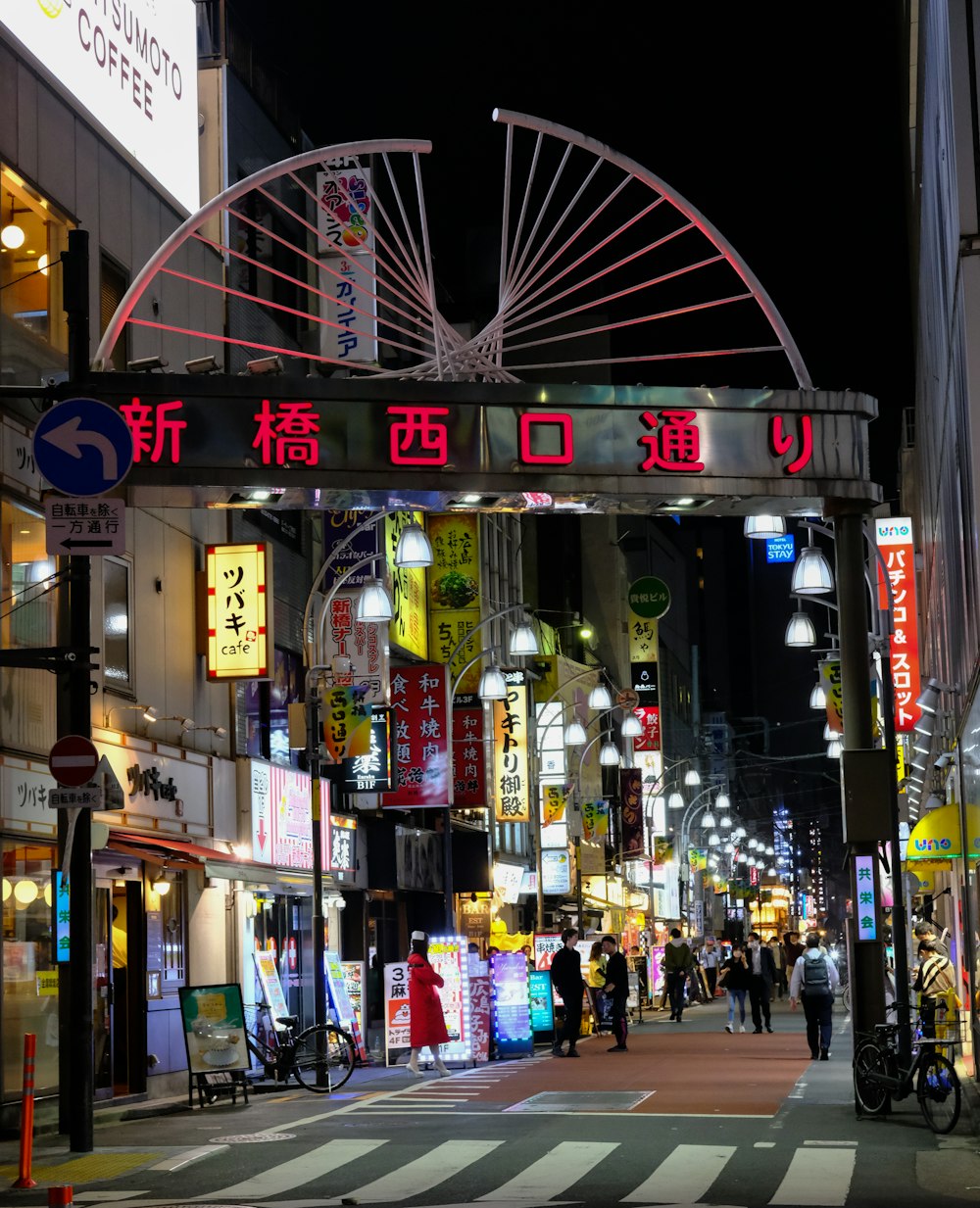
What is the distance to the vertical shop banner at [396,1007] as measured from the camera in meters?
26.9

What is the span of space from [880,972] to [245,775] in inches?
518

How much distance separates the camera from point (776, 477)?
17.9 metres

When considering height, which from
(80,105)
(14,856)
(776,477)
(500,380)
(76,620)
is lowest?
(14,856)

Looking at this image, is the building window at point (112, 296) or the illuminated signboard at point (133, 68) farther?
the building window at point (112, 296)

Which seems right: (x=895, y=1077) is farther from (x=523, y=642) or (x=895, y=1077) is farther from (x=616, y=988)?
(x=523, y=642)

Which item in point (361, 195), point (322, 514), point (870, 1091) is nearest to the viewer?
point (870, 1091)

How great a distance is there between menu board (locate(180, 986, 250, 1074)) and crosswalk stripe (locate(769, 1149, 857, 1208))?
29.2 feet

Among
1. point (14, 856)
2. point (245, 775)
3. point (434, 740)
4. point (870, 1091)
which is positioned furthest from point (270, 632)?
point (870, 1091)

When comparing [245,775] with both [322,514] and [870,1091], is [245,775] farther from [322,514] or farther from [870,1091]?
[870,1091]

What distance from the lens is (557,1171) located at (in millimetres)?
14398

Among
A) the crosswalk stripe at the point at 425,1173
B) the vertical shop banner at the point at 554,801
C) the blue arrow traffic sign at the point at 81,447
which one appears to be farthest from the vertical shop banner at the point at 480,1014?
the vertical shop banner at the point at 554,801

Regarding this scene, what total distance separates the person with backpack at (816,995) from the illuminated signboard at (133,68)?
1472 cm

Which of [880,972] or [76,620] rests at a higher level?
[76,620]

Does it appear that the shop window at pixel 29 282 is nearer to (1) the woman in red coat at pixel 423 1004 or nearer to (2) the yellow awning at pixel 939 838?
(1) the woman in red coat at pixel 423 1004
